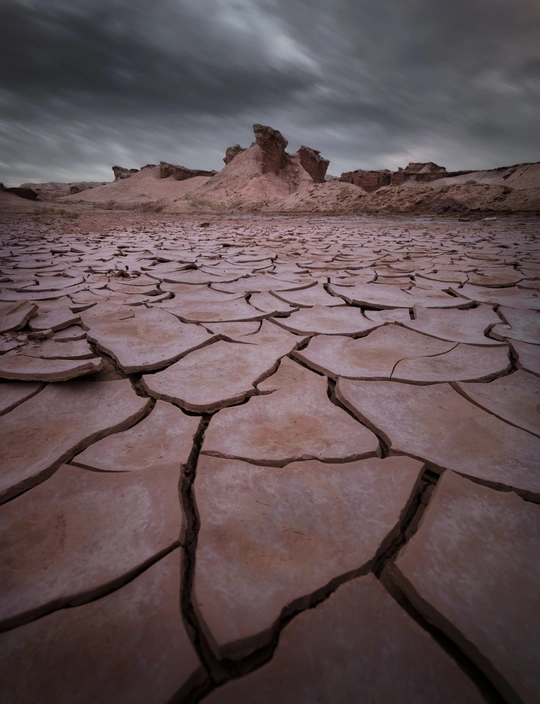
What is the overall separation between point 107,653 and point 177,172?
3021 cm

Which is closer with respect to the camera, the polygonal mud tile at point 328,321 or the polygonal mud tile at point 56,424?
the polygonal mud tile at point 56,424

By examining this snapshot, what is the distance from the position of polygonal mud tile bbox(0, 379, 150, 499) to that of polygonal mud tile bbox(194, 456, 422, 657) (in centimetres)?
29

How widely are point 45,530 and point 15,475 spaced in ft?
0.54

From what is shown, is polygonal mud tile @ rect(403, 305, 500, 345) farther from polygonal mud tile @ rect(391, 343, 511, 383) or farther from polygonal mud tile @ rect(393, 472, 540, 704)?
polygonal mud tile @ rect(393, 472, 540, 704)

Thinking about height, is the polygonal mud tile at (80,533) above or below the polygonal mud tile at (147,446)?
below

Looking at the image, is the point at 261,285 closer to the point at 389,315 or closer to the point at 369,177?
the point at 389,315

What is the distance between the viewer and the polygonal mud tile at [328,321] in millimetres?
1267

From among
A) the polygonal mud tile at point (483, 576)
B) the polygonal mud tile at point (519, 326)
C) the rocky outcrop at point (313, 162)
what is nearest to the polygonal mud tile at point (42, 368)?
the polygonal mud tile at point (483, 576)

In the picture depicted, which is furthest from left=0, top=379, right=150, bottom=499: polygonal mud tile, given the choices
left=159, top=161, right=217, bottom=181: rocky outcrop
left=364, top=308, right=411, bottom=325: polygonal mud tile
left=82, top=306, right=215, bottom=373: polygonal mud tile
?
left=159, top=161, right=217, bottom=181: rocky outcrop

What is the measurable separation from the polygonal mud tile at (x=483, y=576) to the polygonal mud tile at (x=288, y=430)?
186 mm

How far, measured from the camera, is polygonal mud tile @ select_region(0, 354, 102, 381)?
0.89 metres

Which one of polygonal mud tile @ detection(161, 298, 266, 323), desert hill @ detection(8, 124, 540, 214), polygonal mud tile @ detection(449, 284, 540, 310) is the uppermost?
desert hill @ detection(8, 124, 540, 214)

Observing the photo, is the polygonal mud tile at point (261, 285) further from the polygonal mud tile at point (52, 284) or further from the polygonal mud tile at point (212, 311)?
the polygonal mud tile at point (52, 284)

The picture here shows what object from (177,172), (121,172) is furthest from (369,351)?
(121,172)
